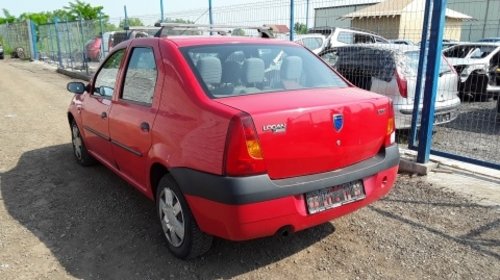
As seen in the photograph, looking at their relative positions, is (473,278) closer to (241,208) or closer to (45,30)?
(241,208)

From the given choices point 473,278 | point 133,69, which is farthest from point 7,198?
point 473,278

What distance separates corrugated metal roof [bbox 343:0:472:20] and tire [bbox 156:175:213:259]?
13.0ft

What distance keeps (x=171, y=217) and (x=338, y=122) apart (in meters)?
1.43

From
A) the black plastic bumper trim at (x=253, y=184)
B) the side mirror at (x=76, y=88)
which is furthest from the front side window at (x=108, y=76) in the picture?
the black plastic bumper trim at (x=253, y=184)

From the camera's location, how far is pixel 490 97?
9.84 meters

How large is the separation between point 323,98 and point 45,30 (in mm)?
24782

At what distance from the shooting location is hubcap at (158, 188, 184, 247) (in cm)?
318

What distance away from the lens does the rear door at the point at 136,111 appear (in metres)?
3.41

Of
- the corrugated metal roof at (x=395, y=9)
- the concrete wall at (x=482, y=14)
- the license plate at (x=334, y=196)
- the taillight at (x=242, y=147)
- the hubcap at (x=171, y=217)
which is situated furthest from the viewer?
the corrugated metal roof at (x=395, y=9)

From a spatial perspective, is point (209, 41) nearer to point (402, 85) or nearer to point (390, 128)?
point (390, 128)

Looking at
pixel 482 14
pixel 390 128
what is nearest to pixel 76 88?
pixel 390 128

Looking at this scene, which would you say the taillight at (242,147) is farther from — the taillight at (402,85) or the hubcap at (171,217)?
the taillight at (402,85)

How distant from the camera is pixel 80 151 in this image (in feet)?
18.1

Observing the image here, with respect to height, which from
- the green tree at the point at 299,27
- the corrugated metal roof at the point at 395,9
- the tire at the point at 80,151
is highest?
the corrugated metal roof at the point at 395,9
